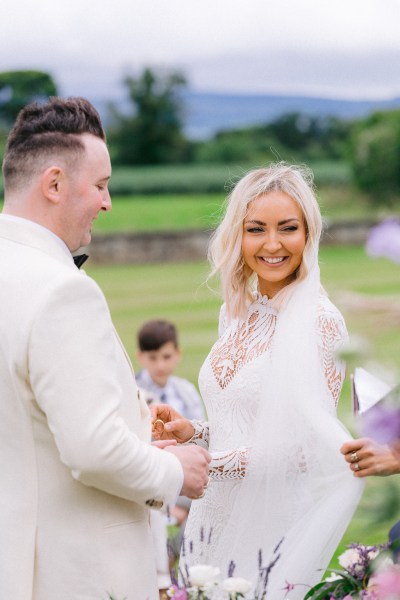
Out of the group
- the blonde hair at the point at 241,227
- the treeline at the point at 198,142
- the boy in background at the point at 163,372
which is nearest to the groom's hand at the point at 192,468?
the blonde hair at the point at 241,227

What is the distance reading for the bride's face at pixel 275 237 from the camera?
11.6 ft

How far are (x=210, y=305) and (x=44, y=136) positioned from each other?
1776cm

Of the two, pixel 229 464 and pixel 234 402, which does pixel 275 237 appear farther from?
pixel 229 464

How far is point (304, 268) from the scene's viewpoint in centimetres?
355

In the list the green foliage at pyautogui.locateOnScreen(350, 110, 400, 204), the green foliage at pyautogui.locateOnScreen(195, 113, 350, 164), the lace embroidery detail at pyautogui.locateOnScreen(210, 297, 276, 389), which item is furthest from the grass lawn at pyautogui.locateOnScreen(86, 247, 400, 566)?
the green foliage at pyautogui.locateOnScreen(195, 113, 350, 164)

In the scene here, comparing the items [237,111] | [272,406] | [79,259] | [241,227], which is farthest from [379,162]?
[79,259]

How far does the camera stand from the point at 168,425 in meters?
3.57

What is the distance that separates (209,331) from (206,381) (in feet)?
42.5

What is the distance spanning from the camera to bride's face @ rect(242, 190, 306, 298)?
3.54 metres

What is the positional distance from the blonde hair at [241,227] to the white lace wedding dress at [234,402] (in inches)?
3.4

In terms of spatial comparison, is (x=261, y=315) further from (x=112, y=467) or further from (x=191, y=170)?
(x=191, y=170)

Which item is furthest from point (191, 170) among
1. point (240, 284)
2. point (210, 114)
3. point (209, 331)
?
point (240, 284)

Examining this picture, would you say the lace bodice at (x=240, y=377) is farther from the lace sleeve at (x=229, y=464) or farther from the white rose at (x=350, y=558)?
the white rose at (x=350, y=558)

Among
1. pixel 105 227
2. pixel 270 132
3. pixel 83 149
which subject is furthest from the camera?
pixel 270 132
